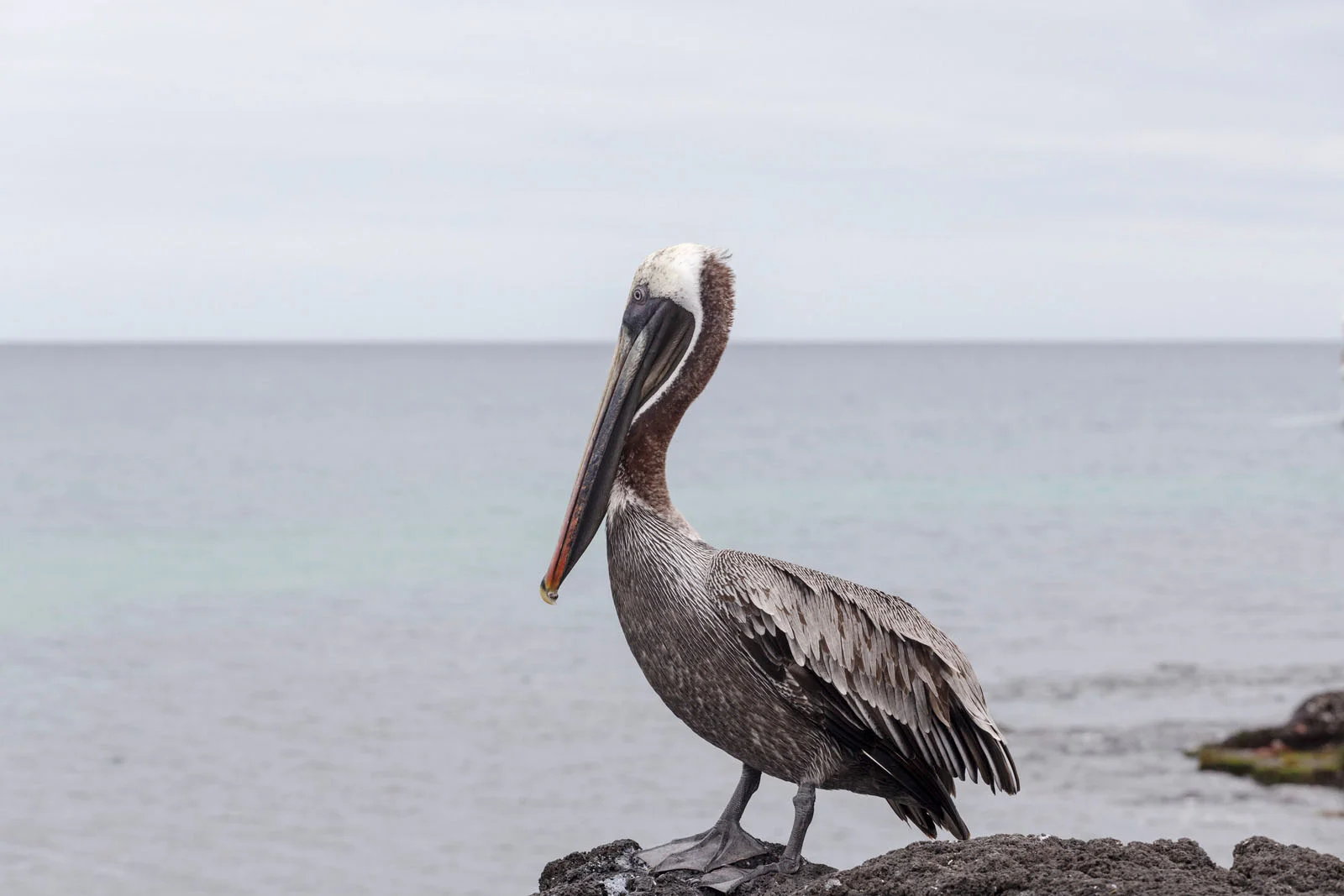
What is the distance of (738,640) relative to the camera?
4.63m

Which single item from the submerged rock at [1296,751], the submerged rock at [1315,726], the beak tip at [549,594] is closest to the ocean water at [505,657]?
the submerged rock at [1296,751]

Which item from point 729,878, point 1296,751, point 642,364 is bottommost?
point 1296,751

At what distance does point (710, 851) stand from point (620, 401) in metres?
1.67

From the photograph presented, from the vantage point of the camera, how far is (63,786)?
17.0m

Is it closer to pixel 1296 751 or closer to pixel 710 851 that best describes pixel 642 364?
pixel 710 851

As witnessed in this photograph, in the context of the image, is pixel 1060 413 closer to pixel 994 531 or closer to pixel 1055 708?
pixel 994 531

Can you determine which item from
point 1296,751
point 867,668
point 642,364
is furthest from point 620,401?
point 1296,751

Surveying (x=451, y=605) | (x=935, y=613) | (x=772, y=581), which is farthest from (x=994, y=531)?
(x=772, y=581)

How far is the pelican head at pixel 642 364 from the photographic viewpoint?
4.89 m

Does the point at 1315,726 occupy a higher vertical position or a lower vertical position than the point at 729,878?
lower

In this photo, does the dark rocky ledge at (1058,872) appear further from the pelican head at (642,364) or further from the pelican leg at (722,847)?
the pelican head at (642,364)

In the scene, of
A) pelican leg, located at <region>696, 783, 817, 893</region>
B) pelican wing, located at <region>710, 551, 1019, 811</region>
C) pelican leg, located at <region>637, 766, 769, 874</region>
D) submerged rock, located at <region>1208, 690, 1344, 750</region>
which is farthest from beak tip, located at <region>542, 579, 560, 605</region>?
submerged rock, located at <region>1208, 690, 1344, 750</region>

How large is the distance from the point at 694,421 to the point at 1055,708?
222 feet

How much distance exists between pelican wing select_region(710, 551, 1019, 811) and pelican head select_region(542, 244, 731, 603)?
529 mm
